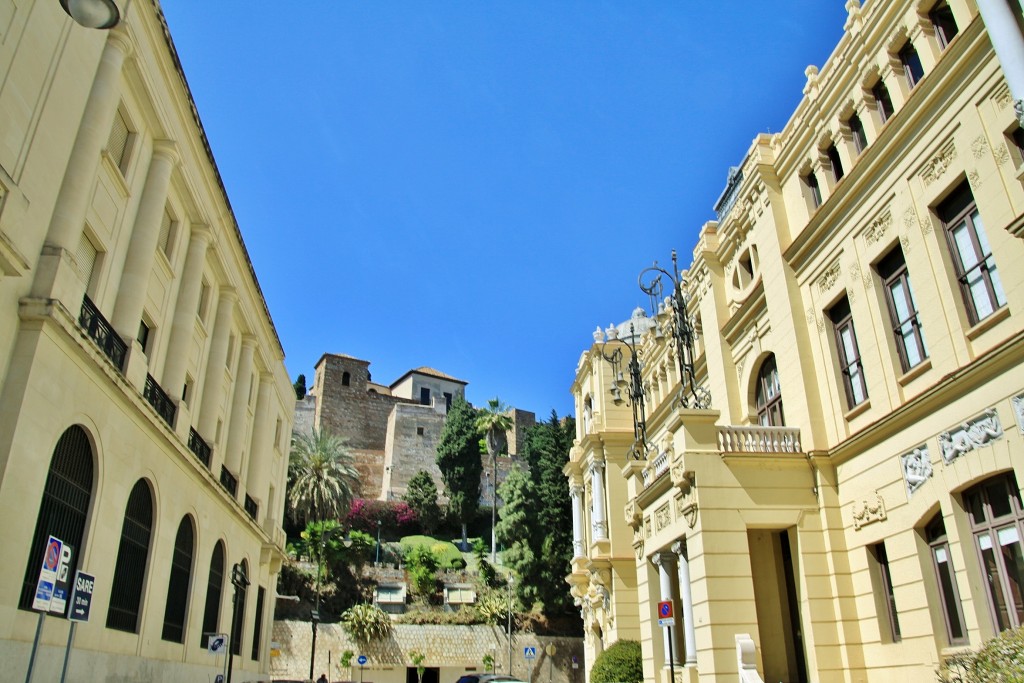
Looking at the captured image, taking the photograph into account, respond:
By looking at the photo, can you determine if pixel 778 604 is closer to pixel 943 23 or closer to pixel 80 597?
pixel 943 23

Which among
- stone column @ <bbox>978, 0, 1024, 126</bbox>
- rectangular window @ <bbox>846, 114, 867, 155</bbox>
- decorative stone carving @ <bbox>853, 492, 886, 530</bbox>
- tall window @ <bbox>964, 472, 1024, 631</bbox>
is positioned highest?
rectangular window @ <bbox>846, 114, 867, 155</bbox>

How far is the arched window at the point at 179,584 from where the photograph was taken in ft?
69.0

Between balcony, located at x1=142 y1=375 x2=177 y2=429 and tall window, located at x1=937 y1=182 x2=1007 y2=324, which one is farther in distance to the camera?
balcony, located at x1=142 y1=375 x2=177 y2=429

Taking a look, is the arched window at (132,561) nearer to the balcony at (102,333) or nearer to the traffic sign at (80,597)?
the balcony at (102,333)

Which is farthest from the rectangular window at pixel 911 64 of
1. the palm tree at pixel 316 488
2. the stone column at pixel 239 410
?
the palm tree at pixel 316 488

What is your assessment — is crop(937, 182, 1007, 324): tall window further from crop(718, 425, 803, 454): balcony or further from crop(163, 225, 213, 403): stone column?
crop(163, 225, 213, 403): stone column

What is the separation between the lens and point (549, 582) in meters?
50.1

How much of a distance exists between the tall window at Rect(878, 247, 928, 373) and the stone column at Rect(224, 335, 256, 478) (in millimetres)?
22538

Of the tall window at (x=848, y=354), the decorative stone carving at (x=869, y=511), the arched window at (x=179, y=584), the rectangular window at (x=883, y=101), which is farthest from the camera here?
the arched window at (x=179, y=584)

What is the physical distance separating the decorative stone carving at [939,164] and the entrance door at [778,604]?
7768 millimetres

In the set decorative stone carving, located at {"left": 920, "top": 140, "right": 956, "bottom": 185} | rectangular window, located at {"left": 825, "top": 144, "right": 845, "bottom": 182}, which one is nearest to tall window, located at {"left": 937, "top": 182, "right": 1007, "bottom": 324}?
decorative stone carving, located at {"left": 920, "top": 140, "right": 956, "bottom": 185}

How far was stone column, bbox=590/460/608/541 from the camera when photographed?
3467cm

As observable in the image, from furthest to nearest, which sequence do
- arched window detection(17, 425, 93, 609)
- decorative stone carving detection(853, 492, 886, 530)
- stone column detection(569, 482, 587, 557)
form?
stone column detection(569, 482, 587, 557)
decorative stone carving detection(853, 492, 886, 530)
arched window detection(17, 425, 93, 609)

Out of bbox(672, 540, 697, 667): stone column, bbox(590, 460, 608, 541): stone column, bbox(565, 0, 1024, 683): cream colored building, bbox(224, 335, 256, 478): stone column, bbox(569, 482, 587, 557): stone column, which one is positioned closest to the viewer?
bbox(565, 0, 1024, 683): cream colored building
